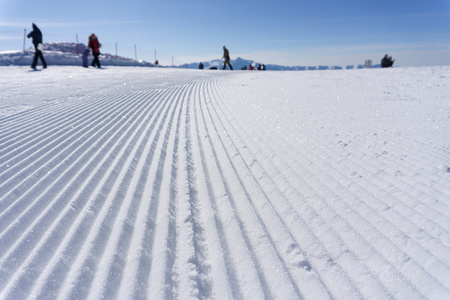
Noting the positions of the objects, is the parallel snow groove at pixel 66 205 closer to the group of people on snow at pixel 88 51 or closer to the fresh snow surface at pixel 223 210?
the fresh snow surface at pixel 223 210

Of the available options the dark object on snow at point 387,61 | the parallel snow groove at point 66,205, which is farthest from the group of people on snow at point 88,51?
the parallel snow groove at point 66,205

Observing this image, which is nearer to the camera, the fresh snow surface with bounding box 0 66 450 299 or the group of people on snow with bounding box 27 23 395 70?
the fresh snow surface with bounding box 0 66 450 299

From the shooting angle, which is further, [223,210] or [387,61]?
[387,61]

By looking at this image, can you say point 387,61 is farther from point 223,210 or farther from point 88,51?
point 223,210

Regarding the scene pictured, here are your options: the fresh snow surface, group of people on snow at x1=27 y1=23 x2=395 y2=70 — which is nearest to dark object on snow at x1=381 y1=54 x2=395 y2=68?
group of people on snow at x1=27 y1=23 x2=395 y2=70

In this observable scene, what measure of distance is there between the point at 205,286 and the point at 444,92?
30.0 ft

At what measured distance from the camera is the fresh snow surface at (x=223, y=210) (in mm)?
1652

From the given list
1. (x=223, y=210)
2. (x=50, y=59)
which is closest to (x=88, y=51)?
(x=50, y=59)

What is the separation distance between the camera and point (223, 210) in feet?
7.93

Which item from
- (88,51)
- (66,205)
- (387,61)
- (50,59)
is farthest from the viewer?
(387,61)

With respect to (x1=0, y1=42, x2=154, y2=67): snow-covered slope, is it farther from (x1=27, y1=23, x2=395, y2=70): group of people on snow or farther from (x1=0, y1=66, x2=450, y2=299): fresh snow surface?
(x1=0, y1=66, x2=450, y2=299): fresh snow surface

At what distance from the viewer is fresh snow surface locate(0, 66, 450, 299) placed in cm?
165

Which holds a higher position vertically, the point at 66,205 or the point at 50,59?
the point at 50,59

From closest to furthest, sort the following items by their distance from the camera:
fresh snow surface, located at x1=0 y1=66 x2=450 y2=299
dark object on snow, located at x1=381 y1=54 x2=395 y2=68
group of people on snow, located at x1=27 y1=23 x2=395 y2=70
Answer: fresh snow surface, located at x1=0 y1=66 x2=450 y2=299, group of people on snow, located at x1=27 y1=23 x2=395 y2=70, dark object on snow, located at x1=381 y1=54 x2=395 y2=68
